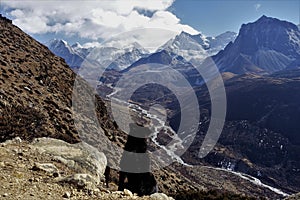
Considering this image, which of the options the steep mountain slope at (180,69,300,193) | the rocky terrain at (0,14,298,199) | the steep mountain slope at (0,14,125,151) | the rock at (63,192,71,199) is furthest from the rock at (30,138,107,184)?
the steep mountain slope at (180,69,300,193)

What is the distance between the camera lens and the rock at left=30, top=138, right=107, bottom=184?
708 inches

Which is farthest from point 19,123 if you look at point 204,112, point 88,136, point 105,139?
point 204,112

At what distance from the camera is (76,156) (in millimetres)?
18750

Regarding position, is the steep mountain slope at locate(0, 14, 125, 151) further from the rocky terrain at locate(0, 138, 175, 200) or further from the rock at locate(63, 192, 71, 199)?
the rock at locate(63, 192, 71, 199)

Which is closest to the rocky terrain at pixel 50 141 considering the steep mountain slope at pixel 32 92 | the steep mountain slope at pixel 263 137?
the steep mountain slope at pixel 32 92

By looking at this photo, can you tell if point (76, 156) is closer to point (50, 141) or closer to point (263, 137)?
point (50, 141)

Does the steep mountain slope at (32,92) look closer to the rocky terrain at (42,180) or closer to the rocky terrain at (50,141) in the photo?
the rocky terrain at (50,141)

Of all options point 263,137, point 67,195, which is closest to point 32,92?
point 67,195

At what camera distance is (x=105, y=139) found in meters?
47.1

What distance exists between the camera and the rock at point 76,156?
1798cm

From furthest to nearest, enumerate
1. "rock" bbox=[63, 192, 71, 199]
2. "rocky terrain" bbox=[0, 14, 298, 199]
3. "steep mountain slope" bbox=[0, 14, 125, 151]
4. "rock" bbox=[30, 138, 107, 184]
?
"steep mountain slope" bbox=[0, 14, 125, 151], "rock" bbox=[30, 138, 107, 184], "rocky terrain" bbox=[0, 14, 298, 199], "rock" bbox=[63, 192, 71, 199]

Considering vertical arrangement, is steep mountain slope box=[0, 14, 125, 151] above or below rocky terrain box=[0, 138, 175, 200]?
above

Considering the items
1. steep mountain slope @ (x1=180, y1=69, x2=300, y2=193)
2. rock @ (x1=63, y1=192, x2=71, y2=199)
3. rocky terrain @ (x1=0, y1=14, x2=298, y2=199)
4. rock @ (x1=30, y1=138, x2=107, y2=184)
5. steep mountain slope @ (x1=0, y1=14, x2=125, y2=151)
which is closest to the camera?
rock @ (x1=63, y1=192, x2=71, y2=199)

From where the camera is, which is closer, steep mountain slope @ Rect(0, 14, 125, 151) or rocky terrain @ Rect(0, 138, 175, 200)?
rocky terrain @ Rect(0, 138, 175, 200)
